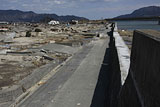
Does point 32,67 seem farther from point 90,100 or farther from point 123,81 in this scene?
point 123,81

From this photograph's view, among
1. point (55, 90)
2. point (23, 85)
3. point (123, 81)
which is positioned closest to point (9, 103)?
point (23, 85)

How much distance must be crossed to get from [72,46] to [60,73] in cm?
1522

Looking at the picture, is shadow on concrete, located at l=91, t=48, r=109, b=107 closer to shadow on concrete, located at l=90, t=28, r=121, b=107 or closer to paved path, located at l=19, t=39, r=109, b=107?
shadow on concrete, located at l=90, t=28, r=121, b=107

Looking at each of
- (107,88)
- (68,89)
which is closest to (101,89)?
(107,88)

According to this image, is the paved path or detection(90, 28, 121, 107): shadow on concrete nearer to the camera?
detection(90, 28, 121, 107): shadow on concrete

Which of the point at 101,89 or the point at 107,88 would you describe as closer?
the point at 101,89

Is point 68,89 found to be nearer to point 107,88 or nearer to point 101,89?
point 101,89

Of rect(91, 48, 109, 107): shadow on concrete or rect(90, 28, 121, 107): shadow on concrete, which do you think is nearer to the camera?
rect(90, 28, 121, 107): shadow on concrete

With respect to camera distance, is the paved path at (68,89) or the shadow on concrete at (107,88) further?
the paved path at (68,89)

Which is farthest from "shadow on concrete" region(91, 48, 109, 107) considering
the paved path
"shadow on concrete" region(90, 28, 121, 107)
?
the paved path

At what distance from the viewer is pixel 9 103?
33.3ft

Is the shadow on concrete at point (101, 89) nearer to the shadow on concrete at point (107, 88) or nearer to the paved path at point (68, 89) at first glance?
the shadow on concrete at point (107, 88)

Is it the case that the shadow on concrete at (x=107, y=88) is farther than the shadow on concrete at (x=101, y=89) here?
No

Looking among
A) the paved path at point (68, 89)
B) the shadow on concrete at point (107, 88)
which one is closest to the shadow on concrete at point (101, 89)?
the shadow on concrete at point (107, 88)
